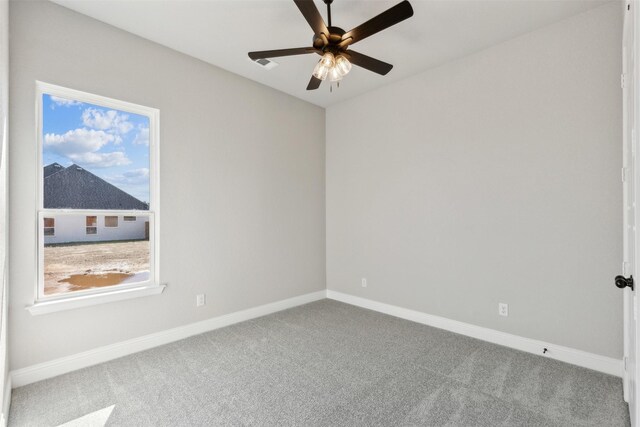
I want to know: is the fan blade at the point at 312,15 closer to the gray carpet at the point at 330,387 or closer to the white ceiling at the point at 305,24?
the white ceiling at the point at 305,24

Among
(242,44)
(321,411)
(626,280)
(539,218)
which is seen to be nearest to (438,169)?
(539,218)

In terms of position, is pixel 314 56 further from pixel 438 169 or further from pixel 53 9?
pixel 53 9

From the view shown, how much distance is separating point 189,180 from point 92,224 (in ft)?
3.05

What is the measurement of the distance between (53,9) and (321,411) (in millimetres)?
3574

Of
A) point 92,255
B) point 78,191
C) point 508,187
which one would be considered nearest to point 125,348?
point 92,255

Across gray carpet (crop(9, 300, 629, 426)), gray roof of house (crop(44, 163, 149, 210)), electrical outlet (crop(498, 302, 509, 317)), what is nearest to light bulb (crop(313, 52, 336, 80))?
gray roof of house (crop(44, 163, 149, 210))

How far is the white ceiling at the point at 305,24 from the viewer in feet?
8.09

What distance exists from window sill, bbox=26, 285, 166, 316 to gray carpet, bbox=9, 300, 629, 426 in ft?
1.71

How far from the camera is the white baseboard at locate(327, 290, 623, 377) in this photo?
97.7 inches

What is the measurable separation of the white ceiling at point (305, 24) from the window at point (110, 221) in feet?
5.51

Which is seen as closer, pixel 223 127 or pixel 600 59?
pixel 600 59

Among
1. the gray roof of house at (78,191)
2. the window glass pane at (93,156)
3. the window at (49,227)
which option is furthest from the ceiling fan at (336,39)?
the window at (49,227)

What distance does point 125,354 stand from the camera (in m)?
2.78

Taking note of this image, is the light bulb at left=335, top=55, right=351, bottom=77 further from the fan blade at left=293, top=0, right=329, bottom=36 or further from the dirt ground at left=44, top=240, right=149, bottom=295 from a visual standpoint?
the dirt ground at left=44, top=240, right=149, bottom=295
